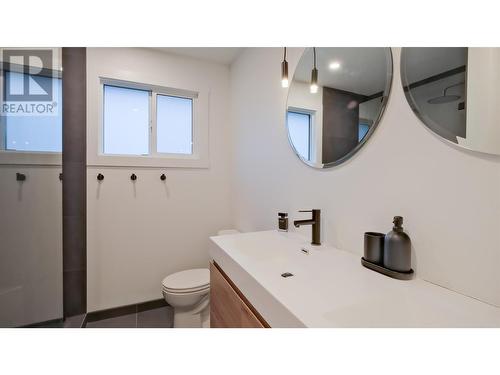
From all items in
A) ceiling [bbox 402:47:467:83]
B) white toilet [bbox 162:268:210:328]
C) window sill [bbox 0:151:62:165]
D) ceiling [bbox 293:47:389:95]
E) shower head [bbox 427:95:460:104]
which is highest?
ceiling [bbox 293:47:389:95]

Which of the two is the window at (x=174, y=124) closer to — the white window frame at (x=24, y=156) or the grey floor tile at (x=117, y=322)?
the white window frame at (x=24, y=156)

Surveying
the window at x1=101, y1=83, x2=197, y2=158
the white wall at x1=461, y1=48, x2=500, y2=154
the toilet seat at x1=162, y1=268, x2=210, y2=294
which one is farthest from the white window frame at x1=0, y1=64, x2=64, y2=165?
the white wall at x1=461, y1=48, x2=500, y2=154

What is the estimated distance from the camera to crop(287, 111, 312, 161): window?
4.16ft

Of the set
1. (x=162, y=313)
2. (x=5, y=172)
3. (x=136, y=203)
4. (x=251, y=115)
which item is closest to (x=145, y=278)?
(x=162, y=313)

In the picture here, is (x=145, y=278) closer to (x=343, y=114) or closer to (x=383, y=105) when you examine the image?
(x=343, y=114)

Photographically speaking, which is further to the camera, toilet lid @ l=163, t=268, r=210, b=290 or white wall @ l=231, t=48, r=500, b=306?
toilet lid @ l=163, t=268, r=210, b=290

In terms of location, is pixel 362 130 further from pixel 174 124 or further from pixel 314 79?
pixel 174 124

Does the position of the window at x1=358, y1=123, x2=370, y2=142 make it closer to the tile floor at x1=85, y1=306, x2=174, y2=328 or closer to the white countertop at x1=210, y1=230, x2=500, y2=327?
the white countertop at x1=210, y1=230, x2=500, y2=327

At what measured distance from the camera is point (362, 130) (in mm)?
950

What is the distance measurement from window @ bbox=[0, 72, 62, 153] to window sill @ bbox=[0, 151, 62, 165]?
3 cm

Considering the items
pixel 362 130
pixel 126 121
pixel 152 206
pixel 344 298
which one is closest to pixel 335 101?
pixel 362 130

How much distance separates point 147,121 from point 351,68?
5.94ft

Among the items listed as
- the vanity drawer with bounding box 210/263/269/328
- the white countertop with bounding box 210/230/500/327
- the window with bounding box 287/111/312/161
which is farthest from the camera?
the window with bounding box 287/111/312/161
